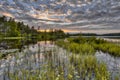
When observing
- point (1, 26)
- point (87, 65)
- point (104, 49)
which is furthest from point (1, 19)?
point (87, 65)

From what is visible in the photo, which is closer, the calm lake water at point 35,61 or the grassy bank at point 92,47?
the calm lake water at point 35,61

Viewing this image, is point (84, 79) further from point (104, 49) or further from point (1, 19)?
point (1, 19)

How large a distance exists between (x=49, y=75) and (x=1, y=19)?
9932 cm

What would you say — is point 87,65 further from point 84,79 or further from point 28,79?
point 28,79

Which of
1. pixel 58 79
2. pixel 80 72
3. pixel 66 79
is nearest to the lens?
pixel 58 79

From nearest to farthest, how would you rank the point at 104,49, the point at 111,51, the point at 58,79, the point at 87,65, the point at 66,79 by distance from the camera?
the point at 58,79 → the point at 66,79 → the point at 87,65 → the point at 111,51 → the point at 104,49

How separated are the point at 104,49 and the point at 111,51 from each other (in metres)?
3.67

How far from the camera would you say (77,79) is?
14.1 meters

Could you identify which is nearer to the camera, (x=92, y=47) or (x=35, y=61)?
(x=35, y=61)

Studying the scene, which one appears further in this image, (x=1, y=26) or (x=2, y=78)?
(x=1, y=26)

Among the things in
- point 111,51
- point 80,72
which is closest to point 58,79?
point 80,72

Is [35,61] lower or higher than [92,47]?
lower

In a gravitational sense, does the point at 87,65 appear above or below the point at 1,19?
below

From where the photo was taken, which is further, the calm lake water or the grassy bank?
the grassy bank
